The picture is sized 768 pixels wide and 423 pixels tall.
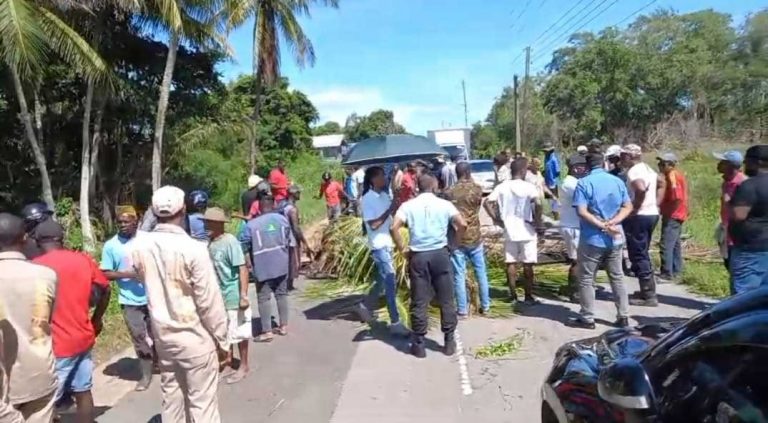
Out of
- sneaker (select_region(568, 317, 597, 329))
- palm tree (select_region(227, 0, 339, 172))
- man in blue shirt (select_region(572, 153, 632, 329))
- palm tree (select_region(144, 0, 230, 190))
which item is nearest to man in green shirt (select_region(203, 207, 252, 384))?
man in blue shirt (select_region(572, 153, 632, 329))

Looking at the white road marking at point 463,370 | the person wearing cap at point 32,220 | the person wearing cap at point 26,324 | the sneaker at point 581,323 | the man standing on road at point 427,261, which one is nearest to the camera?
the person wearing cap at point 26,324

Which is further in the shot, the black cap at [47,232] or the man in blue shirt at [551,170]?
the man in blue shirt at [551,170]

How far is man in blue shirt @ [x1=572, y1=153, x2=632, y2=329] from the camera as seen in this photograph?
285 inches

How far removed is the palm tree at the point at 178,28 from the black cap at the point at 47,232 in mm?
13888

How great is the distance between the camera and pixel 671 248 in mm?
9586

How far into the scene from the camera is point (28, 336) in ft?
12.0

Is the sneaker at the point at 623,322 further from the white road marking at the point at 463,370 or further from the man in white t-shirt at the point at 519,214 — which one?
the white road marking at the point at 463,370

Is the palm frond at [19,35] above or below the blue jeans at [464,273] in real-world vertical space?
above

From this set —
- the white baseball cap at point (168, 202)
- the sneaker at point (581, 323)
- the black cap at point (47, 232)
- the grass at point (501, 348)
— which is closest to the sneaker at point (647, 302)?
the sneaker at point (581, 323)

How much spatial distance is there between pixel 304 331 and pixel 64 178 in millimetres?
15949

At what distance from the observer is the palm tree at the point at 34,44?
1346cm

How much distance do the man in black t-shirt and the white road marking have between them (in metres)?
2.33

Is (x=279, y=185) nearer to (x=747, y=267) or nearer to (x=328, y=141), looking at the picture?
(x=747, y=267)

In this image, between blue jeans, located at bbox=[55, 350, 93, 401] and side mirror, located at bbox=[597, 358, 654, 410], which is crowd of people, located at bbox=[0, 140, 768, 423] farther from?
side mirror, located at bbox=[597, 358, 654, 410]
